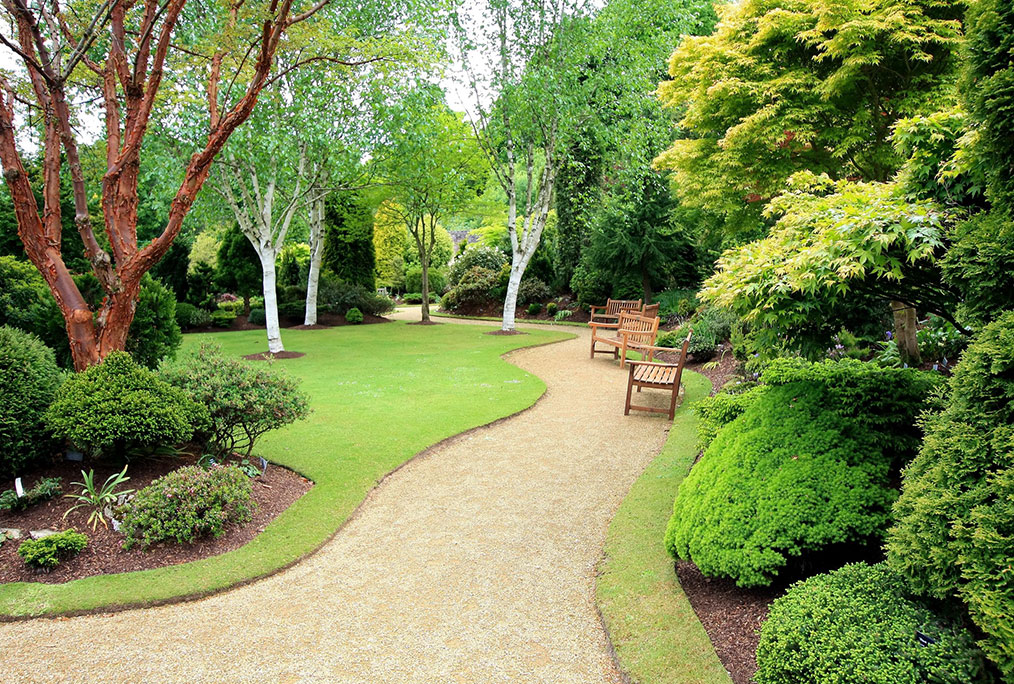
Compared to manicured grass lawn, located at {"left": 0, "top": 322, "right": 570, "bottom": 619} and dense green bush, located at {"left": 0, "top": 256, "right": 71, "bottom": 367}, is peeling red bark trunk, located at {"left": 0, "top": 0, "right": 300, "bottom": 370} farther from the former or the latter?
manicured grass lawn, located at {"left": 0, "top": 322, "right": 570, "bottom": 619}

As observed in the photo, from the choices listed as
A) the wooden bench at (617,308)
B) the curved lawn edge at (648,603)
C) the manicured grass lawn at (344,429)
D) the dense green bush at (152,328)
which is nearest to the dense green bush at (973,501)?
the curved lawn edge at (648,603)

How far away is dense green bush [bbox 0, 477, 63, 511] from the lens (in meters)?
4.65

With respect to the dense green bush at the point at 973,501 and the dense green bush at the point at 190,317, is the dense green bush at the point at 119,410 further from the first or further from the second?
the dense green bush at the point at 190,317

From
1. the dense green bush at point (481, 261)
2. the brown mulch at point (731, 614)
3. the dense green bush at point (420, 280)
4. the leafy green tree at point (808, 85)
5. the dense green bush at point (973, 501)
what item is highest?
the leafy green tree at point (808, 85)

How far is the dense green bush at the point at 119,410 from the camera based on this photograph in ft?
15.5

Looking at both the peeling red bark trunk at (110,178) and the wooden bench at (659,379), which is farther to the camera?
the wooden bench at (659,379)

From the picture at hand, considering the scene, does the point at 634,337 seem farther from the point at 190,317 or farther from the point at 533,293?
the point at 190,317

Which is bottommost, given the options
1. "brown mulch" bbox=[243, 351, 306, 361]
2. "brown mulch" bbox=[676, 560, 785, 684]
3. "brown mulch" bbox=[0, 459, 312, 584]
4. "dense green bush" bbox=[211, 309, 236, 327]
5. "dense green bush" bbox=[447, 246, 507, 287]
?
"brown mulch" bbox=[0, 459, 312, 584]

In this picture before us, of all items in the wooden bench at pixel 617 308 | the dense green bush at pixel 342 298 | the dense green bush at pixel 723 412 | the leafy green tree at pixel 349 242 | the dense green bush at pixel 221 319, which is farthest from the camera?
the leafy green tree at pixel 349 242

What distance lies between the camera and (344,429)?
7508 millimetres

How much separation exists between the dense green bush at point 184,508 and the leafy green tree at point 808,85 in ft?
26.9

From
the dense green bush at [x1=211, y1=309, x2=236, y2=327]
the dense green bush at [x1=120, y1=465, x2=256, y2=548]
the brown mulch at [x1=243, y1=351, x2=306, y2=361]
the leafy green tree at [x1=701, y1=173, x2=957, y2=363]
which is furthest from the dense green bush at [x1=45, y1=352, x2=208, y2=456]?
the dense green bush at [x1=211, y1=309, x2=236, y2=327]

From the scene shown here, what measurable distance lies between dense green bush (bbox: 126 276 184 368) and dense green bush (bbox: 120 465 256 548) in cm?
321

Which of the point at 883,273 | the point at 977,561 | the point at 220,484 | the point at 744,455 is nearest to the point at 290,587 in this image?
the point at 220,484
